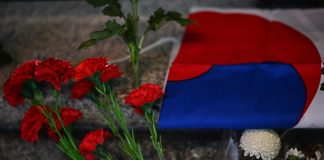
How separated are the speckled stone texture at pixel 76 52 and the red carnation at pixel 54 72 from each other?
0.18 metres

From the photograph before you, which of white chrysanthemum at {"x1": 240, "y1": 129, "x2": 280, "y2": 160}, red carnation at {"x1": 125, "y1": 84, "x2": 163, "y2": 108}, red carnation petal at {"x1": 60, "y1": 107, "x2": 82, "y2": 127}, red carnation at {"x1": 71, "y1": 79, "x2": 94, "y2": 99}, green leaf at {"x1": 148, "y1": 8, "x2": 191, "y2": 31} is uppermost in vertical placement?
green leaf at {"x1": 148, "y1": 8, "x2": 191, "y2": 31}

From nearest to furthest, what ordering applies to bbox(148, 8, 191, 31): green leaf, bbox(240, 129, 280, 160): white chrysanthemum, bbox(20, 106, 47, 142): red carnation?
bbox(240, 129, 280, 160): white chrysanthemum → bbox(20, 106, 47, 142): red carnation → bbox(148, 8, 191, 31): green leaf

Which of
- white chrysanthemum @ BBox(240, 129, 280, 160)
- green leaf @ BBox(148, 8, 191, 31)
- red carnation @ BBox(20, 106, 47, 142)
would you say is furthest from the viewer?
green leaf @ BBox(148, 8, 191, 31)

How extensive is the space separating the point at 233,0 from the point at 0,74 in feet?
2.95

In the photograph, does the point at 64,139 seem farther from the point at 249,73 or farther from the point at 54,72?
the point at 249,73

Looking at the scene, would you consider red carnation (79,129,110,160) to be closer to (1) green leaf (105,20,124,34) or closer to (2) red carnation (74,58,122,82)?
(2) red carnation (74,58,122,82)

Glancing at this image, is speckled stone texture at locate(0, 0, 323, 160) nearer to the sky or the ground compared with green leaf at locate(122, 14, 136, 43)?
nearer to the ground

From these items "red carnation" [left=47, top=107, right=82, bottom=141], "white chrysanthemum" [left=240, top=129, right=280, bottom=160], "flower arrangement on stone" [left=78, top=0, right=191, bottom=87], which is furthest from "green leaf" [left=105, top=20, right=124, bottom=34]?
"white chrysanthemum" [left=240, top=129, right=280, bottom=160]

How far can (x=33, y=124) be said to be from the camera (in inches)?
38.3

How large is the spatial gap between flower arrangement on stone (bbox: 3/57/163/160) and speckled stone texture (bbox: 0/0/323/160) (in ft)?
0.31

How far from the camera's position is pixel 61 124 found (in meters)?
0.95

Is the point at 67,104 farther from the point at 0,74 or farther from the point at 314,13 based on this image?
the point at 314,13

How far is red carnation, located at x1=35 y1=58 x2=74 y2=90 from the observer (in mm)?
929

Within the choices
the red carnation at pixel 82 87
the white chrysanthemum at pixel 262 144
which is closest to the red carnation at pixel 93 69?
the red carnation at pixel 82 87
